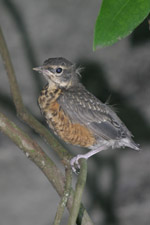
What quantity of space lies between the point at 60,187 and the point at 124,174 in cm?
167

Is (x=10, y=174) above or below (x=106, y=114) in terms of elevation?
below

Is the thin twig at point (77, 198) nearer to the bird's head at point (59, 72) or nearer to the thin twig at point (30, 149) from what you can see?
the thin twig at point (30, 149)

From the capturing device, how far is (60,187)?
1.07 m

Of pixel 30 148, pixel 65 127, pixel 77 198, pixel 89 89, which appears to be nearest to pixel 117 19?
pixel 77 198

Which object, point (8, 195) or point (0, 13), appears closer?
point (0, 13)

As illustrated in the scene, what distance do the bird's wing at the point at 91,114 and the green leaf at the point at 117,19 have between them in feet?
3.38

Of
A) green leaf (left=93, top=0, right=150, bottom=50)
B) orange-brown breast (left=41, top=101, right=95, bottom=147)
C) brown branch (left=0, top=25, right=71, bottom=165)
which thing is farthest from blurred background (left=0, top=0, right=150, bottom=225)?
green leaf (left=93, top=0, right=150, bottom=50)

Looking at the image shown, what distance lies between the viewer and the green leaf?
55cm

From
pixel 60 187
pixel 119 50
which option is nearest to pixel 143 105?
pixel 119 50

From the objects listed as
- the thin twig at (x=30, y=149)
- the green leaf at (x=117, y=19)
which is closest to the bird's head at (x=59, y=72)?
the thin twig at (x=30, y=149)

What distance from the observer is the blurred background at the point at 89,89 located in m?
2.36

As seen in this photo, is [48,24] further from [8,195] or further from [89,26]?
[8,195]

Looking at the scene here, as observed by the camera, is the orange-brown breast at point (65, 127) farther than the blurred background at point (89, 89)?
No

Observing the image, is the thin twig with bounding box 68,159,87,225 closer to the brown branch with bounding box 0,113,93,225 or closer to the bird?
the brown branch with bounding box 0,113,93,225
